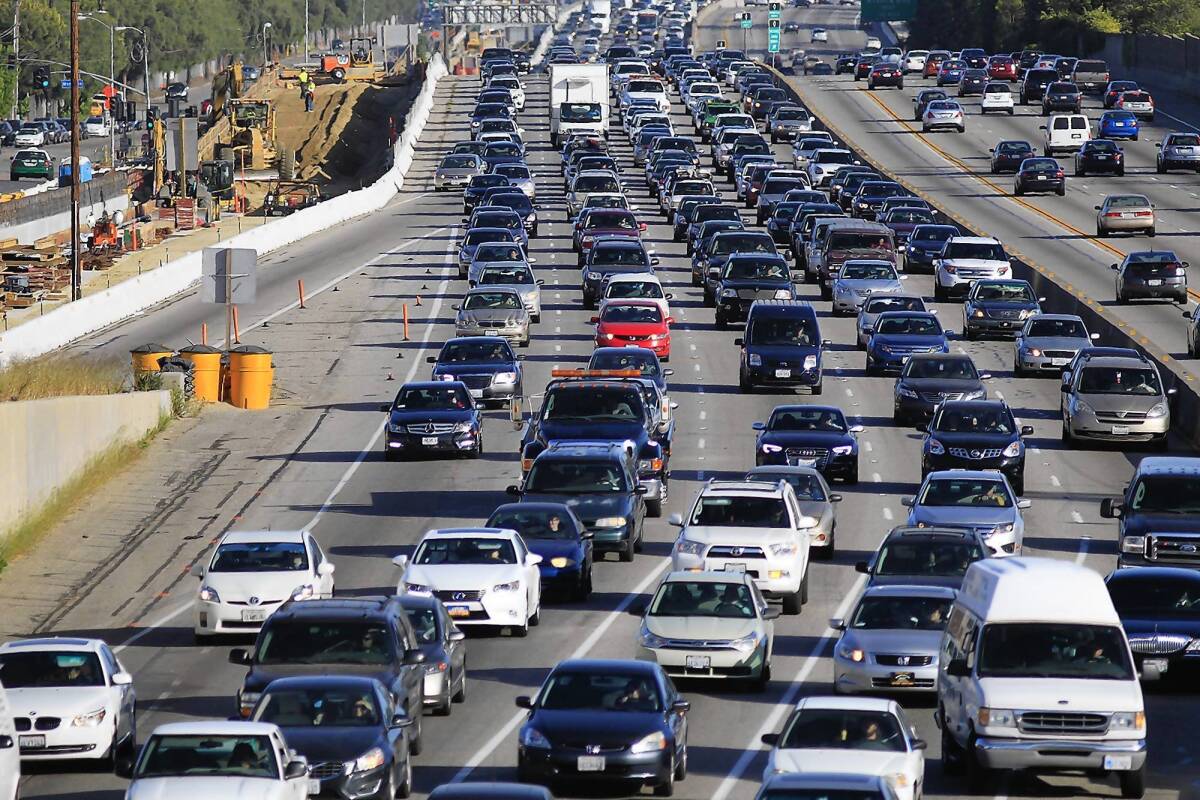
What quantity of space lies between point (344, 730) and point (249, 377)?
3107 centimetres

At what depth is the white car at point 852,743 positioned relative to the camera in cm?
2041

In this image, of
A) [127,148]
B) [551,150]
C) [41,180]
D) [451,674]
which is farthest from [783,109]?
[451,674]

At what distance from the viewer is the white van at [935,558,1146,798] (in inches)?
854

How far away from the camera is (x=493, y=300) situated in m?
57.0

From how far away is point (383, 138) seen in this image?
150 metres

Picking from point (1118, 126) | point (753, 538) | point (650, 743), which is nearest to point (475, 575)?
point (753, 538)

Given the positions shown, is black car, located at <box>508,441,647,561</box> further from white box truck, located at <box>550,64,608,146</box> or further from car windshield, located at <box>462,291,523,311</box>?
white box truck, located at <box>550,64,608,146</box>

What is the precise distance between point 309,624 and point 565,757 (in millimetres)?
3430

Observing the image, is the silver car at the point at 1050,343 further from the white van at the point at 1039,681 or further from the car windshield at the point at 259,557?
the white van at the point at 1039,681

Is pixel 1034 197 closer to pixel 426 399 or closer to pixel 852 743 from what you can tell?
pixel 426 399

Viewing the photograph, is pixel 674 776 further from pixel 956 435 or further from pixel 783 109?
pixel 783 109

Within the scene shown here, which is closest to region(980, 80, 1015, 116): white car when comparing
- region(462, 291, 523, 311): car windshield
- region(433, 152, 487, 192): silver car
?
region(433, 152, 487, 192): silver car

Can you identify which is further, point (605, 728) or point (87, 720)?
point (87, 720)

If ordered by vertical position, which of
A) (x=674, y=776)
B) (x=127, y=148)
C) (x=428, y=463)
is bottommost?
(x=127, y=148)
